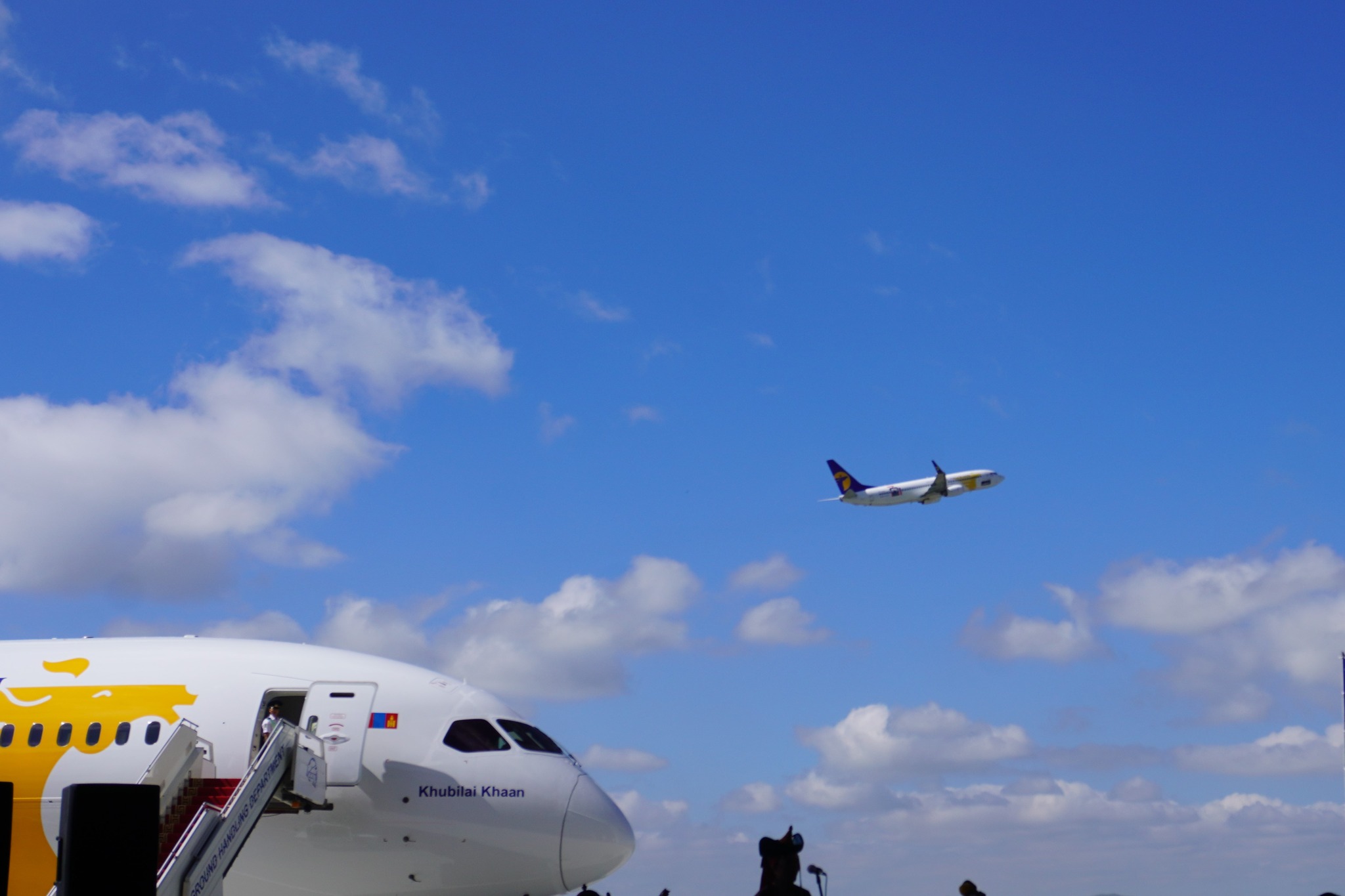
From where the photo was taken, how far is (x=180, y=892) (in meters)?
14.3

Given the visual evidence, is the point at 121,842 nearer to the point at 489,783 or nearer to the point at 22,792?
the point at 489,783

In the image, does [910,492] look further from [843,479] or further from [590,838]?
[590,838]

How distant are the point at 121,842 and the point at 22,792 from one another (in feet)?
39.5

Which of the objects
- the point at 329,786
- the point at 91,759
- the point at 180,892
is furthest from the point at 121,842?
the point at 91,759

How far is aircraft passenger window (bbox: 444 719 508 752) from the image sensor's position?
16.8m

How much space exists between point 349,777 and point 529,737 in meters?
2.59

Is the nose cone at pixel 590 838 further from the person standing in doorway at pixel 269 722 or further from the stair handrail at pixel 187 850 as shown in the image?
the stair handrail at pixel 187 850

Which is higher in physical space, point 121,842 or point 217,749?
point 217,749

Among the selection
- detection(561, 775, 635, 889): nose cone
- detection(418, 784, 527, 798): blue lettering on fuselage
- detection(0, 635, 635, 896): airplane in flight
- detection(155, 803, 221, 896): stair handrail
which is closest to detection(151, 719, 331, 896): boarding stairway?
detection(155, 803, 221, 896): stair handrail

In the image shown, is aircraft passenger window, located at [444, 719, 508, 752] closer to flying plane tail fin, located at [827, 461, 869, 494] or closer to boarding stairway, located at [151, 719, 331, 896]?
boarding stairway, located at [151, 719, 331, 896]

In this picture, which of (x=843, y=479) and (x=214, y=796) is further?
(x=843, y=479)

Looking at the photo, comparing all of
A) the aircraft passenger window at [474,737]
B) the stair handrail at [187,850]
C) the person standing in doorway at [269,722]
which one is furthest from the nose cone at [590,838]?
the stair handrail at [187,850]

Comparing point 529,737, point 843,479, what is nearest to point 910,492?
point 843,479

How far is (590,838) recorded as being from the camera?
16656mm
